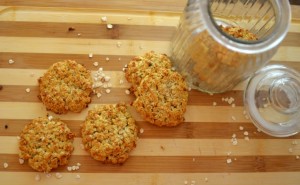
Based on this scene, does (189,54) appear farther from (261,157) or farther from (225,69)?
(261,157)

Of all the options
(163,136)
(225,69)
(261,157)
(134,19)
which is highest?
(134,19)

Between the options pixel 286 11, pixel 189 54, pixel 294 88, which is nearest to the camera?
pixel 286 11

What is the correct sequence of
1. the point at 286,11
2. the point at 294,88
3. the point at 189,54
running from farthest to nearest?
1. the point at 294,88
2. the point at 189,54
3. the point at 286,11

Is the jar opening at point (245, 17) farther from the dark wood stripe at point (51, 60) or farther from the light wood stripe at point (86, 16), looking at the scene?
the dark wood stripe at point (51, 60)

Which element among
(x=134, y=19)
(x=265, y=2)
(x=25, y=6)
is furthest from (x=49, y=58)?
(x=265, y=2)

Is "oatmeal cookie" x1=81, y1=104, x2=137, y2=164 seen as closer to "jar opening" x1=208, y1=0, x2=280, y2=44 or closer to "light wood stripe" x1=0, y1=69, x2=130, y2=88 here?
"light wood stripe" x1=0, y1=69, x2=130, y2=88

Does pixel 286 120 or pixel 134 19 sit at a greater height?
pixel 134 19

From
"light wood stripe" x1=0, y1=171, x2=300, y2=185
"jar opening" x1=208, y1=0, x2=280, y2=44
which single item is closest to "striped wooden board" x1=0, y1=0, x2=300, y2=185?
"light wood stripe" x1=0, y1=171, x2=300, y2=185
